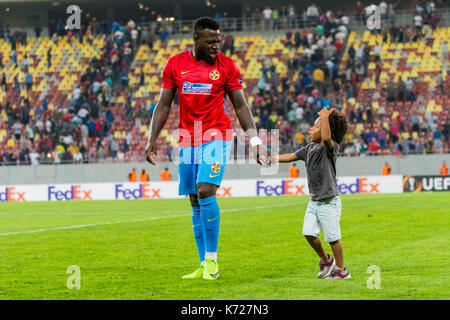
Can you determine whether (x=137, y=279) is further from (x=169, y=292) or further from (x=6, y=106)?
(x=6, y=106)

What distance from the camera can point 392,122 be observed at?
3641 centimetres

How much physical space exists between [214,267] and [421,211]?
12.4 metres

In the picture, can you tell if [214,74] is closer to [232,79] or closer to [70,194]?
[232,79]

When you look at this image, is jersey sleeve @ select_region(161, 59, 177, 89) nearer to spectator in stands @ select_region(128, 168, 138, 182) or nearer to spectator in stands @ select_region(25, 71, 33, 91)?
spectator in stands @ select_region(128, 168, 138, 182)

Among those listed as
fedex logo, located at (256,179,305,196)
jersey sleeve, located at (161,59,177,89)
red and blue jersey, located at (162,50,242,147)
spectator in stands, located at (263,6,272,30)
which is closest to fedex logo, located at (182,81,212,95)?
red and blue jersey, located at (162,50,242,147)

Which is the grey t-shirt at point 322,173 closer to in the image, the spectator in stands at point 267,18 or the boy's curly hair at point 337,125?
the boy's curly hair at point 337,125

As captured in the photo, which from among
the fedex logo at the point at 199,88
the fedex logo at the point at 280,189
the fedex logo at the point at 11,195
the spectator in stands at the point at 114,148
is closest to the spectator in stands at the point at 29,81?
the spectator in stands at the point at 114,148

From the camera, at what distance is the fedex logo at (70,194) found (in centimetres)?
3438

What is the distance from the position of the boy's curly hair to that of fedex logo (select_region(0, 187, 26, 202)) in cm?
2819

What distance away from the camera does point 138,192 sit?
34156 millimetres

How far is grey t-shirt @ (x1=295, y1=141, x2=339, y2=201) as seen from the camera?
818 cm

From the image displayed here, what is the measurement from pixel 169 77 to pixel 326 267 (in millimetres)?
2515

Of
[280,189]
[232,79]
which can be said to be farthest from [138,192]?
[232,79]
